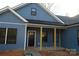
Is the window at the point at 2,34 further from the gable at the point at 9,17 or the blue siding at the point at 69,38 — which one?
the blue siding at the point at 69,38

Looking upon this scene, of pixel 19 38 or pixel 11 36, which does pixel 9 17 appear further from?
pixel 19 38

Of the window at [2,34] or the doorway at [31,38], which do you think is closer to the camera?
the window at [2,34]

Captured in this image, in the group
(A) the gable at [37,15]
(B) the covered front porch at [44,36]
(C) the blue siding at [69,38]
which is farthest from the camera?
(A) the gable at [37,15]

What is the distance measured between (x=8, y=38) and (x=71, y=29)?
14.8 feet

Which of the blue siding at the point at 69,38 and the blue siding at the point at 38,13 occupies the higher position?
the blue siding at the point at 38,13

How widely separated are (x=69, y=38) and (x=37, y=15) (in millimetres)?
2990

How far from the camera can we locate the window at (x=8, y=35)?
8.25m

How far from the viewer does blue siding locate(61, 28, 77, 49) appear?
373 inches

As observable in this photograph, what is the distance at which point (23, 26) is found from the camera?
8648 mm

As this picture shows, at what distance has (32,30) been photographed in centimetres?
1009

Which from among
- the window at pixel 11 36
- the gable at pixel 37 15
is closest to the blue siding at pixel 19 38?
the window at pixel 11 36

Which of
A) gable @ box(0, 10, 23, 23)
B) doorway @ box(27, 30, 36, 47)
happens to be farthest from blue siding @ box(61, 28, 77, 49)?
gable @ box(0, 10, 23, 23)

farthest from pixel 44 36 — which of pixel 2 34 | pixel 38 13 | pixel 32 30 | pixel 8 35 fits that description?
pixel 2 34

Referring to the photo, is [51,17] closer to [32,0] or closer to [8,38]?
[8,38]
